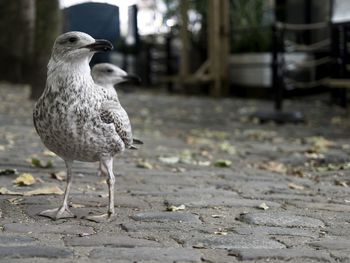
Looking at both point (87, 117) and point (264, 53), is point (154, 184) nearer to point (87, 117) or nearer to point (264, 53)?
point (87, 117)

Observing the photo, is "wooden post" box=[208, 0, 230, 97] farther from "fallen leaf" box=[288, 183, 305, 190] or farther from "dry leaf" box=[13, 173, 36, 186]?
"dry leaf" box=[13, 173, 36, 186]

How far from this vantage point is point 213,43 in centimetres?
1582

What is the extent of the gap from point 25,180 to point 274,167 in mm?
2235

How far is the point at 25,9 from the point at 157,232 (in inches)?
468

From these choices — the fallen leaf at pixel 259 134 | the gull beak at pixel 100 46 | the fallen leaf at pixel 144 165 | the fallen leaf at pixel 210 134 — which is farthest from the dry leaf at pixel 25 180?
the fallen leaf at pixel 259 134

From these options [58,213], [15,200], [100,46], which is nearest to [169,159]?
[15,200]

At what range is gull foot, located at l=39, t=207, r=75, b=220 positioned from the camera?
3.67 metres

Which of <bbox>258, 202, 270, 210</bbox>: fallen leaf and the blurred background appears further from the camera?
the blurred background

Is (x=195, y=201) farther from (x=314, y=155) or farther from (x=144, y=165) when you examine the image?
(x=314, y=155)

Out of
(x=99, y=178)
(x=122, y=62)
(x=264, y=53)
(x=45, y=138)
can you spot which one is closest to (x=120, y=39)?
(x=122, y=62)

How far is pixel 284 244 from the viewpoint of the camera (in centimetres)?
326

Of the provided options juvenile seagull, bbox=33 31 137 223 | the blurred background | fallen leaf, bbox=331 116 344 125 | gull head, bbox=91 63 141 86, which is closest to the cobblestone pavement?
juvenile seagull, bbox=33 31 137 223

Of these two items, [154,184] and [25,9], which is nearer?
[154,184]

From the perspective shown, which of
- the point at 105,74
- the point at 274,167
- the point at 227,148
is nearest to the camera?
the point at 105,74
